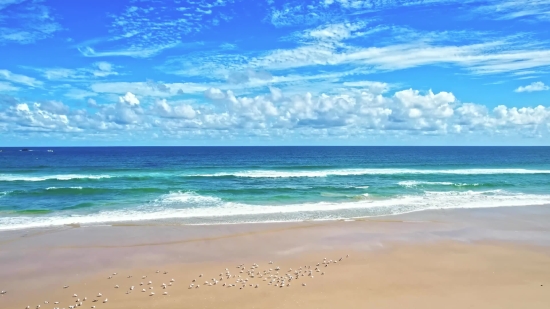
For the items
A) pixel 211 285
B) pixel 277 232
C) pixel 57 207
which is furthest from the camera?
pixel 57 207

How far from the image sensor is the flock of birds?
8.11 meters

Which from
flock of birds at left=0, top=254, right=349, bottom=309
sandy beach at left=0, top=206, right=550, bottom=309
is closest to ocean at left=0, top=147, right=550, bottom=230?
sandy beach at left=0, top=206, right=550, bottom=309

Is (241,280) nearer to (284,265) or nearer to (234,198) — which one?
(284,265)

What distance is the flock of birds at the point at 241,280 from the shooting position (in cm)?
811

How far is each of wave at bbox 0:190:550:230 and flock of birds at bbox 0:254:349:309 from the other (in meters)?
6.25

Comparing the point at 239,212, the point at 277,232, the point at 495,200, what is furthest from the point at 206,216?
the point at 495,200

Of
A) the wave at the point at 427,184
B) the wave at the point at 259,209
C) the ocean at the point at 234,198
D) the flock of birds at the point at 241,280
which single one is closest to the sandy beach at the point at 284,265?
the flock of birds at the point at 241,280

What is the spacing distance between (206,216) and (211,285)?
8396 mm

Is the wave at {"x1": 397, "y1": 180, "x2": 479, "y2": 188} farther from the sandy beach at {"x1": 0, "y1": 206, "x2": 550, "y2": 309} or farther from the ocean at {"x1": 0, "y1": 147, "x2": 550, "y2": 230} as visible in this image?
the sandy beach at {"x1": 0, "y1": 206, "x2": 550, "y2": 309}

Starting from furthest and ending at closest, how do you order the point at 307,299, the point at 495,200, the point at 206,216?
the point at 495,200 < the point at 206,216 < the point at 307,299

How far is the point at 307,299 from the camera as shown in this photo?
792 centimetres

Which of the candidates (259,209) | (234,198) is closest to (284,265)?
(259,209)

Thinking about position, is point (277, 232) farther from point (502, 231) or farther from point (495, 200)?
point (495, 200)

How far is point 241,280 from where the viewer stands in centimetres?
899
